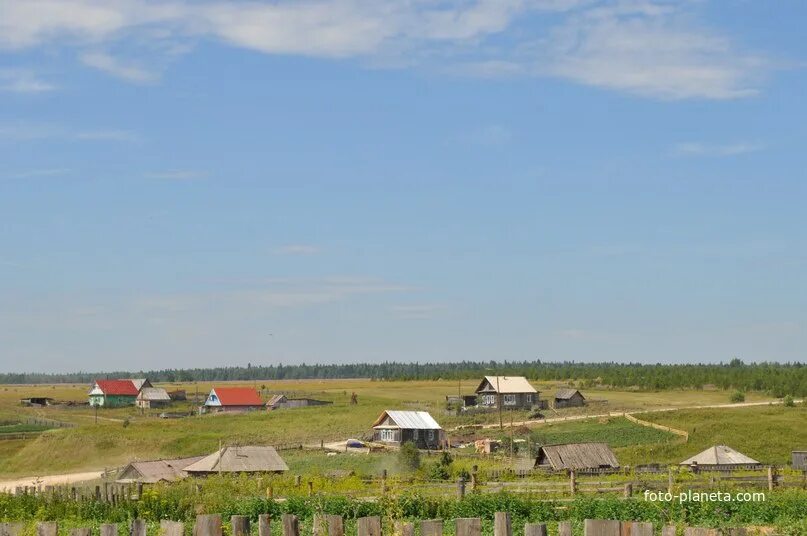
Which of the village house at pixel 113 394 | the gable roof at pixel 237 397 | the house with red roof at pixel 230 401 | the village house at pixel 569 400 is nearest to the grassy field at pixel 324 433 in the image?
the village house at pixel 569 400

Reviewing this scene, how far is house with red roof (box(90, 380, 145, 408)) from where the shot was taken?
158m

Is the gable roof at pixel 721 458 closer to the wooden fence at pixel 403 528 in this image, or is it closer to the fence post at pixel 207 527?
the wooden fence at pixel 403 528

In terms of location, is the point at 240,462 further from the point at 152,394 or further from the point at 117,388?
the point at 117,388

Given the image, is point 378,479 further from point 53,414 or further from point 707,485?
point 53,414

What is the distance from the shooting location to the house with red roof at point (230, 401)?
137 meters

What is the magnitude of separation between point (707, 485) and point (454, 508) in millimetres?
12491

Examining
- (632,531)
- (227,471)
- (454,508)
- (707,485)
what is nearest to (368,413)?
(227,471)

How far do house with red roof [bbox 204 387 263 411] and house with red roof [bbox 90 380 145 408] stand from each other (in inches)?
968

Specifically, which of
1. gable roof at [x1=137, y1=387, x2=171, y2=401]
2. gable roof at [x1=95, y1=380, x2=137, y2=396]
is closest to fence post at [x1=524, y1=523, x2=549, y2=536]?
gable roof at [x1=137, y1=387, x2=171, y2=401]

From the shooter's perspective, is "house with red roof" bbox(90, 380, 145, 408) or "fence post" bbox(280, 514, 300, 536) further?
"house with red roof" bbox(90, 380, 145, 408)

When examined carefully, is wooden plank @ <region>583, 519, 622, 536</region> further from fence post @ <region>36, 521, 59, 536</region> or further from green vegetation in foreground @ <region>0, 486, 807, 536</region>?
green vegetation in foreground @ <region>0, 486, 807, 536</region>

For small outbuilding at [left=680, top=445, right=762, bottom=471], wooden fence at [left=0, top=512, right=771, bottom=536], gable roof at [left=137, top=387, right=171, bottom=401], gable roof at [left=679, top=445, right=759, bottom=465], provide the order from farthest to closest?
gable roof at [left=137, top=387, right=171, bottom=401] → gable roof at [left=679, top=445, right=759, bottom=465] → small outbuilding at [left=680, top=445, right=762, bottom=471] → wooden fence at [left=0, top=512, right=771, bottom=536]

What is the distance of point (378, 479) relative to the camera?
48.2 m

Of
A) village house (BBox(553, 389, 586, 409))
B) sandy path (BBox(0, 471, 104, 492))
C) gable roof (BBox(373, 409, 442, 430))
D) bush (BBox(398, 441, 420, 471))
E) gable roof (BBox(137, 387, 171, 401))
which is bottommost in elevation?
sandy path (BBox(0, 471, 104, 492))
